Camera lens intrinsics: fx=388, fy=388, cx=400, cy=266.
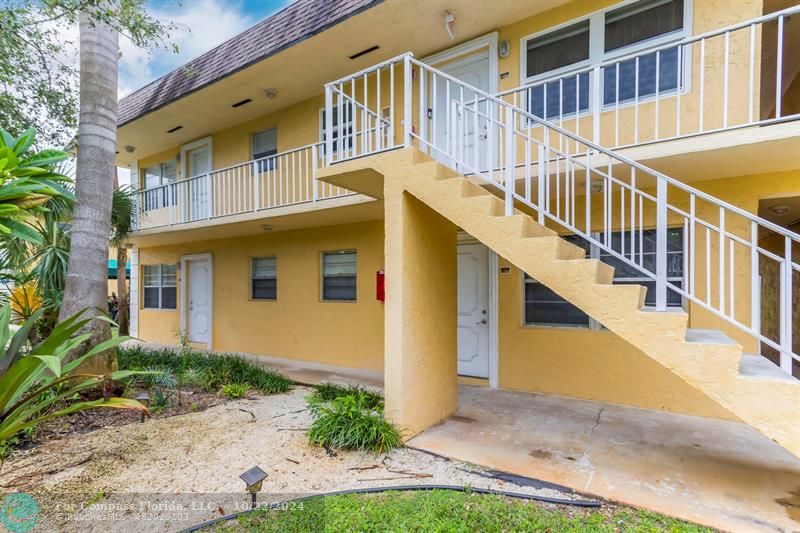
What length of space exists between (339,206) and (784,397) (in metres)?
5.61

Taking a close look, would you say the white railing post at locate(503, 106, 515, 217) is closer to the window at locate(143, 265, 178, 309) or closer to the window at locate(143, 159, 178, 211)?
the window at locate(143, 159, 178, 211)

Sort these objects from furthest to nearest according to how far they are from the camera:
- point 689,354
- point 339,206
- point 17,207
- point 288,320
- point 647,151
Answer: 1. point 288,320
2. point 339,206
3. point 647,151
4. point 689,354
5. point 17,207

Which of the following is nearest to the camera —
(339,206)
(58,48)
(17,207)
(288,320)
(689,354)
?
(17,207)

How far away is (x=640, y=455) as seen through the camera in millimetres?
3828

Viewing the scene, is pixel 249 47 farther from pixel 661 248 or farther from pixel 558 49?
pixel 661 248

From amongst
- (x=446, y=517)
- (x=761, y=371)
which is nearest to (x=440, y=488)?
(x=446, y=517)

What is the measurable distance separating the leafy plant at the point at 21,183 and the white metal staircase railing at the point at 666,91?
14.6 ft

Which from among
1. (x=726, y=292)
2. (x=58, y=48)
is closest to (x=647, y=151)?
(x=726, y=292)

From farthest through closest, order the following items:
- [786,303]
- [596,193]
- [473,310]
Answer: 1. [473,310]
2. [596,193]
3. [786,303]

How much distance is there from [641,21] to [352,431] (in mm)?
6294

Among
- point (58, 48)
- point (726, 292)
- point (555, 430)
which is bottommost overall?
point (555, 430)

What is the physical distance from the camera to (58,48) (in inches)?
238

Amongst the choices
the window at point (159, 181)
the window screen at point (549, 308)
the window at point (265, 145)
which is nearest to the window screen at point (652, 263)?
the window screen at point (549, 308)

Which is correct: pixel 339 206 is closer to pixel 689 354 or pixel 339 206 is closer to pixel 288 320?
pixel 288 320
